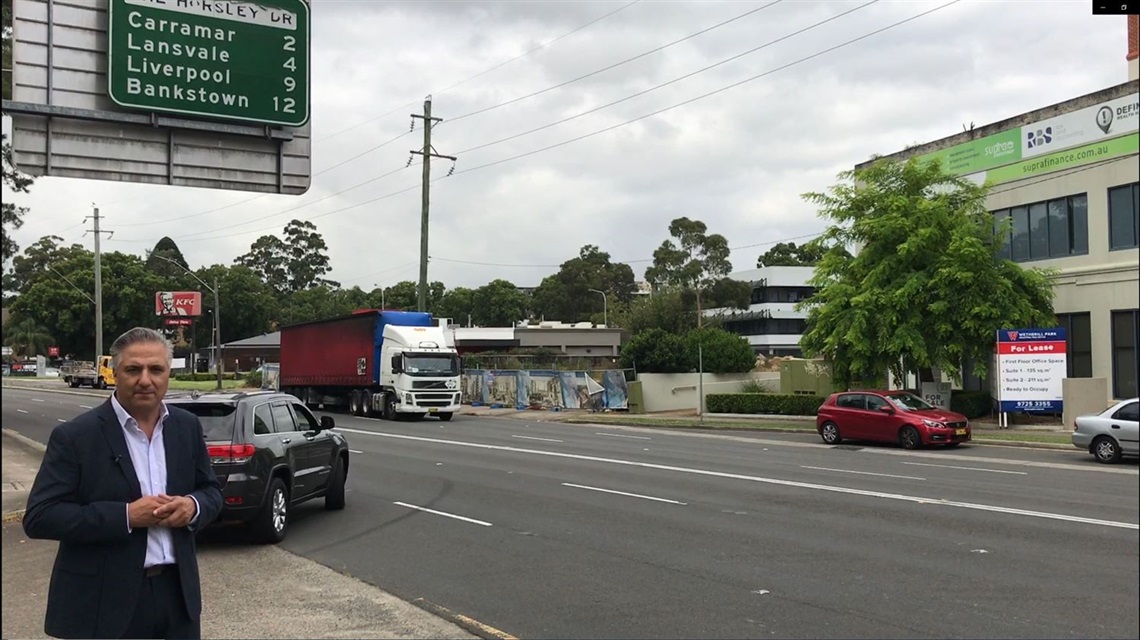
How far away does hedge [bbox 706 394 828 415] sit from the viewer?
37.3 metres

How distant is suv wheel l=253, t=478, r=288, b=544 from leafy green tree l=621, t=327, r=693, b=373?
113ft

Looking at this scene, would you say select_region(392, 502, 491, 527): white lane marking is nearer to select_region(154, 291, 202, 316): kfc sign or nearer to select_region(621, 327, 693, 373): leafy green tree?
select_region(154, 291, 202, 316): kfc sign

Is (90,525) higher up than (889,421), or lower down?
higher up

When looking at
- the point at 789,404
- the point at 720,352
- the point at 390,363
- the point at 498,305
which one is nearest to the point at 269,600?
the point at 390,363

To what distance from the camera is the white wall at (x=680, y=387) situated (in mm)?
45344

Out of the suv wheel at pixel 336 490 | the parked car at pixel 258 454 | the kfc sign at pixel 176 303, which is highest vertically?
the kfc sign at pixel 176 303

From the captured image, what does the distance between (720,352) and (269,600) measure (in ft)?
128

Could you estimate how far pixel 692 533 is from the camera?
11.6 m

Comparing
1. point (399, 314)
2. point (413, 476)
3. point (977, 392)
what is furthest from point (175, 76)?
point (977, 392)

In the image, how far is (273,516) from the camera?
1140 cm

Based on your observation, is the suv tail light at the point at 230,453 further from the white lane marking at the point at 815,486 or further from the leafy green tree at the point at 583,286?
the leafy green tree at the point at 583,286

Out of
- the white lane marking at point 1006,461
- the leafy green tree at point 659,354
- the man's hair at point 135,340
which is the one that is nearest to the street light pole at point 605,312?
the leafy green tree at point 659,354

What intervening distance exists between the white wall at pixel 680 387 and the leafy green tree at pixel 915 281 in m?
14.2

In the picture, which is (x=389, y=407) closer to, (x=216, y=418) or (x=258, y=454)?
(x=216, y=418)
